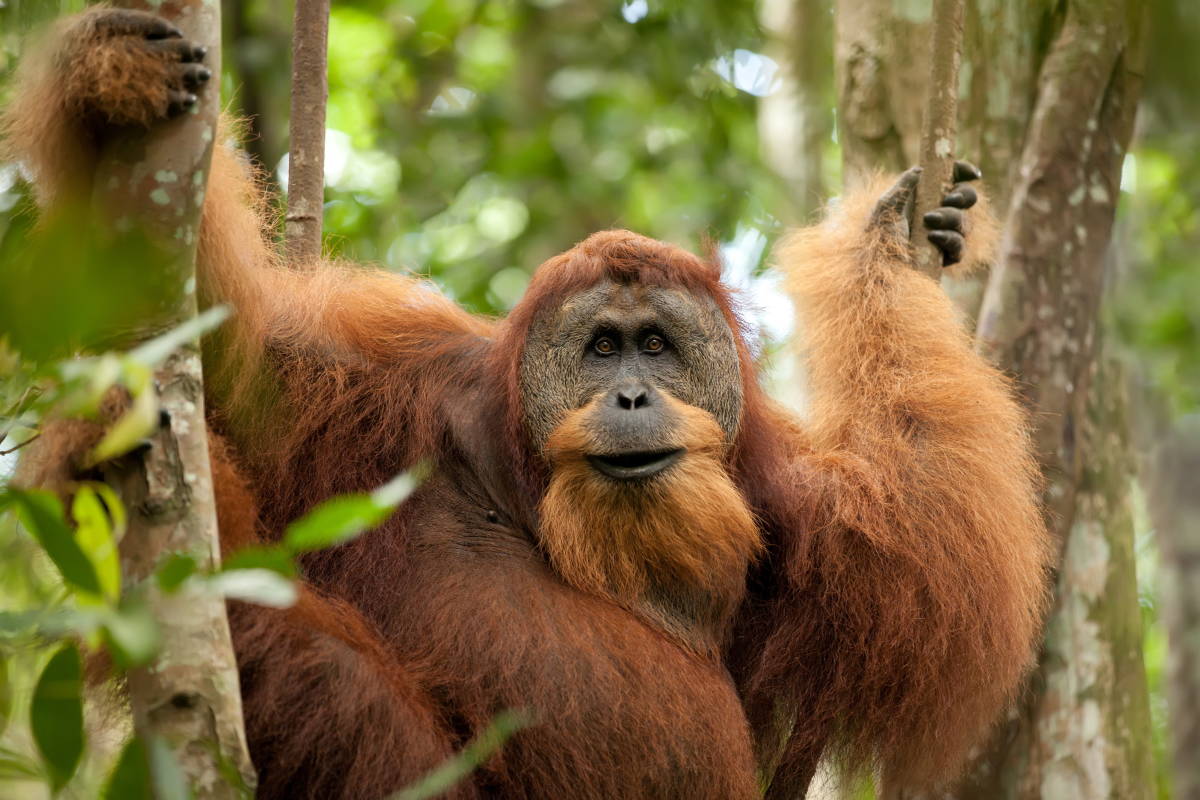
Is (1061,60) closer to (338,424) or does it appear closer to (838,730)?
(838,730)

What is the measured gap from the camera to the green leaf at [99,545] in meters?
1.59

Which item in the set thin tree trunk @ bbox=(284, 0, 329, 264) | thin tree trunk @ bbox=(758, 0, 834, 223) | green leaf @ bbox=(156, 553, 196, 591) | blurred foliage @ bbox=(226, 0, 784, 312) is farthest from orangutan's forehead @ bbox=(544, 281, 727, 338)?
blurred foliage @ bbox=(226, 0, 784, 312)

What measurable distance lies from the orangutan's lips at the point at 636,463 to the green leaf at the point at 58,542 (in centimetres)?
191

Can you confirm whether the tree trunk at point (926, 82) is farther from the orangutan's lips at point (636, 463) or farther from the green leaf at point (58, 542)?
the green leaf at point (58, 542)

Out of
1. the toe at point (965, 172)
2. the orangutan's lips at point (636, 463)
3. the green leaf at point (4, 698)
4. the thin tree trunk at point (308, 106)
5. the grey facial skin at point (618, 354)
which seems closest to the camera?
the green leaf at point (4, 698)

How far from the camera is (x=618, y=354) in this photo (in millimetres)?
3535

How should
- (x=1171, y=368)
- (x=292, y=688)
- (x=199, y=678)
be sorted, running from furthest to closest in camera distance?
(x=1171, y=368), (x=292, y=688), (x=199, y=678)

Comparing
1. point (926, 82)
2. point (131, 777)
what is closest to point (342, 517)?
point (131, 777)

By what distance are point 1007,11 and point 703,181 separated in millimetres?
3214

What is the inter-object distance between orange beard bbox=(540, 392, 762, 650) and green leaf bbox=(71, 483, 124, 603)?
1812mm

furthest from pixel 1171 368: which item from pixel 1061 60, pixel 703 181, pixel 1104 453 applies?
→ pixel 703 181

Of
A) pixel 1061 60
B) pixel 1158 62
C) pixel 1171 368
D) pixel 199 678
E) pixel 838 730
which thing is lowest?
pixel 838 730

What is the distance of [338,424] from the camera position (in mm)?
3617

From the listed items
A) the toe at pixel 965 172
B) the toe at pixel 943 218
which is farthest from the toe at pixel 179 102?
the toe at pixel 965 172
